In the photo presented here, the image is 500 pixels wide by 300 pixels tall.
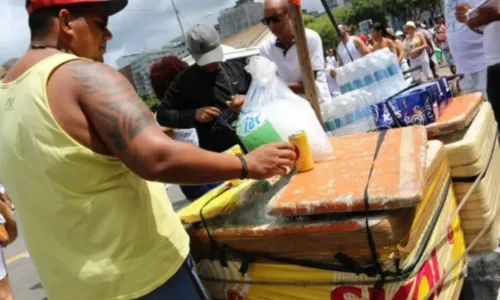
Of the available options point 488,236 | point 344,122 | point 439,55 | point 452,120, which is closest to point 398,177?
point 452,120

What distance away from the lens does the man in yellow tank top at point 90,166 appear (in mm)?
1227

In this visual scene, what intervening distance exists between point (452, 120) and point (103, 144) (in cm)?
148

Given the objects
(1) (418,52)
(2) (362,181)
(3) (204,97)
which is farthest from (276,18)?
(1) (418,52)

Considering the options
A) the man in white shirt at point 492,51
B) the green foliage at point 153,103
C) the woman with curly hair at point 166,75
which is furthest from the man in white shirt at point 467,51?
the green foliage at point 153,103

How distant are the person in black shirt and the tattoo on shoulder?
59.4 inches

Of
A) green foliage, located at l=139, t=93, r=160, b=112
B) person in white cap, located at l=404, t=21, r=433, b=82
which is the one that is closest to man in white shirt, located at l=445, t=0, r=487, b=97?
green foliage, located at l=139, t=93, r=160, b=112

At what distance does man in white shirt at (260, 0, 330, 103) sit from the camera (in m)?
3.06

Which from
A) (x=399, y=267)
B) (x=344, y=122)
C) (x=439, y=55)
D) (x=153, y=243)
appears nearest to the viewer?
(x=399, y=267)

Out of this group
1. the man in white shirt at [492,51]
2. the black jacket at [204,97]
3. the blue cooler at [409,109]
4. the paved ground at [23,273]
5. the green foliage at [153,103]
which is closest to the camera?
the blue cooler at [409,109]

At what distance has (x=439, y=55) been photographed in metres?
14.4

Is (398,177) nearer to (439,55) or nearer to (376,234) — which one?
(376,234)

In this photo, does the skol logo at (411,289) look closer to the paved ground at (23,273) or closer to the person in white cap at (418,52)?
the paved ground at (23,273)

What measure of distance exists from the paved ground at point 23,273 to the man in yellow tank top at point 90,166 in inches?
158

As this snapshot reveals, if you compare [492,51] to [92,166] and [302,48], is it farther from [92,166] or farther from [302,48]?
[92,166]
